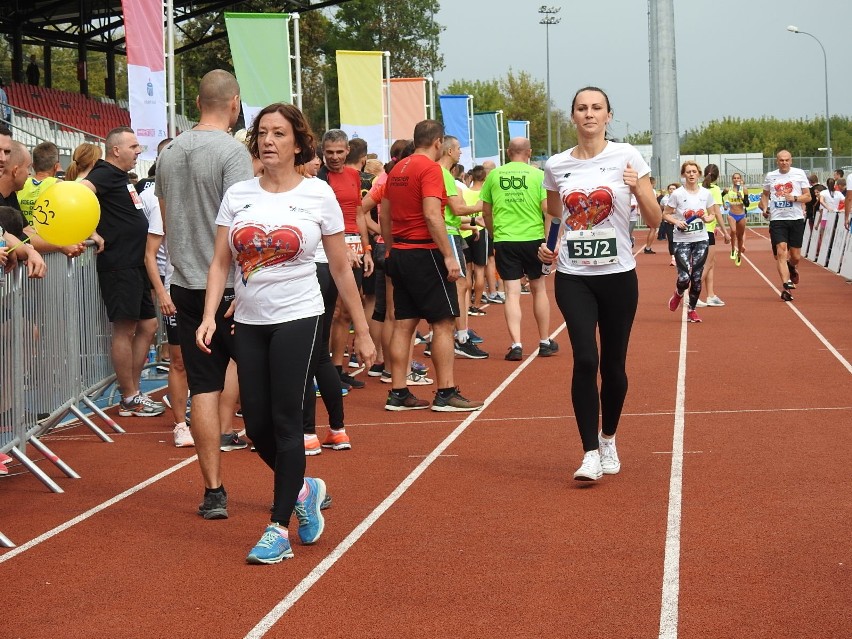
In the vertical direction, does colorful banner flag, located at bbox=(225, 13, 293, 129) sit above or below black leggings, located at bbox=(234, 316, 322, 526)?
above

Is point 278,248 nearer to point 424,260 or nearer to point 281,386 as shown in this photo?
point 281,386

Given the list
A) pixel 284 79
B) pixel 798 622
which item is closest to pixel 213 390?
pixel 798 622

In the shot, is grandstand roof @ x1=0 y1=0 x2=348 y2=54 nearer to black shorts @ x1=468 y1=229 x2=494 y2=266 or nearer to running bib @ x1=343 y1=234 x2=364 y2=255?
black shorts @ x1=468 y1=229 x2=494 y2=266

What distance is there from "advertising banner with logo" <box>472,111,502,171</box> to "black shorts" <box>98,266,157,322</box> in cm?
2950

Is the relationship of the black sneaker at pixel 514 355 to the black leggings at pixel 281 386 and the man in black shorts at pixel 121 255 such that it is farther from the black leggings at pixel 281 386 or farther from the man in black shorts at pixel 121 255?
the black leggings at pixel 281 386

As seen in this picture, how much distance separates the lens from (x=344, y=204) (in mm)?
10828

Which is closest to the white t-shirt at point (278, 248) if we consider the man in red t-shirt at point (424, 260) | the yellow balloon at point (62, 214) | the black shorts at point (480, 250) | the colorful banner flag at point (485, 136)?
the yellow balloon at point (62, 214)

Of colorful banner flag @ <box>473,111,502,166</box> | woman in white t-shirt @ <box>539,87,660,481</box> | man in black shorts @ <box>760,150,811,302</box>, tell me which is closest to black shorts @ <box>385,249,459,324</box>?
woman in white t-shirt @ <box>539,87,660,481</box>

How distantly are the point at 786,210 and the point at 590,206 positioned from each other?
43.1 feet

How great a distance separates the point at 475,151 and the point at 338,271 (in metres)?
33.6

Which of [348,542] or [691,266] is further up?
[691,266]

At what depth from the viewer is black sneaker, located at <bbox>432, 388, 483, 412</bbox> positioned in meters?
9.81

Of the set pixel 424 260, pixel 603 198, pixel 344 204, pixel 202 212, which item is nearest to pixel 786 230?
pixel 344 204

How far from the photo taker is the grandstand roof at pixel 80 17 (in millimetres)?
44594
